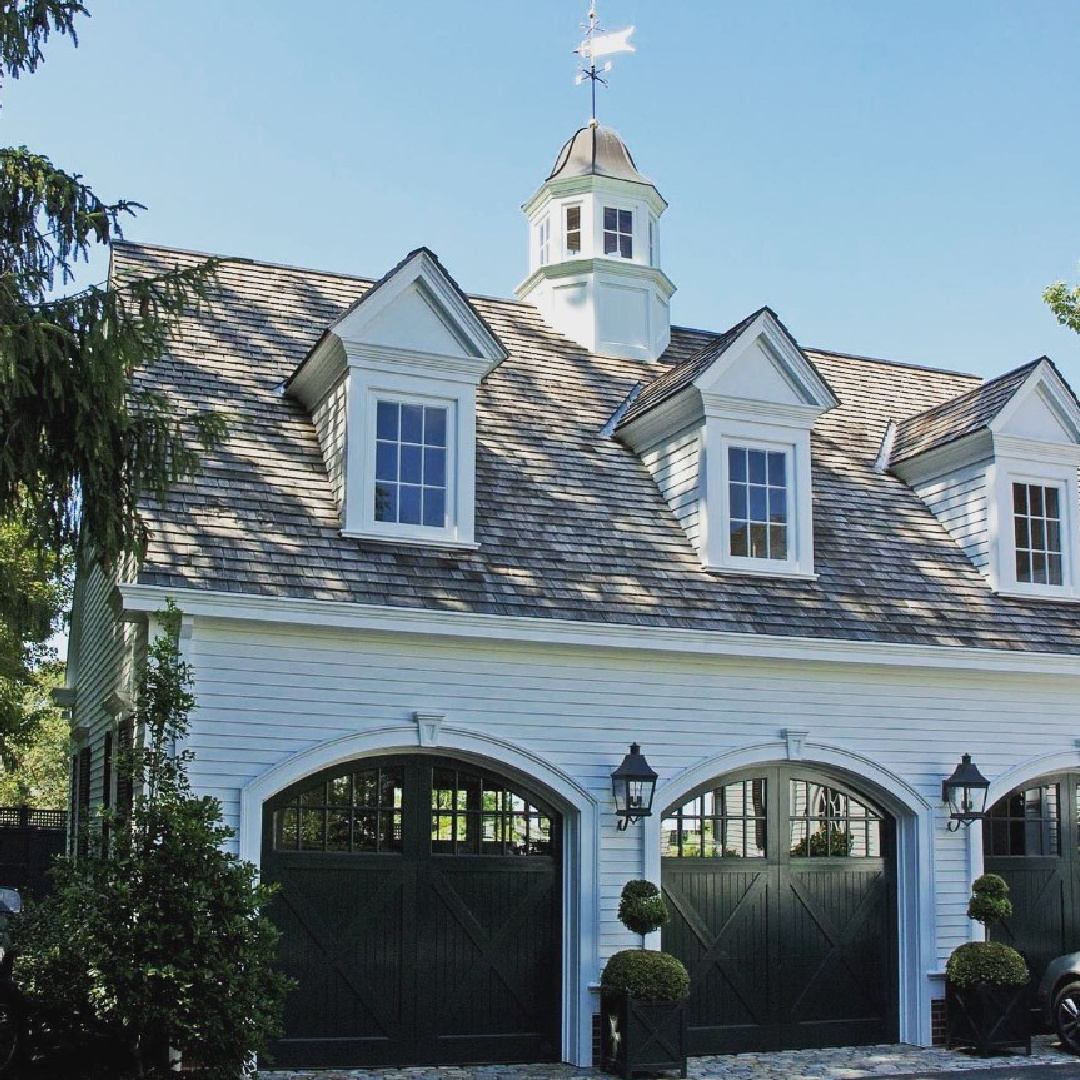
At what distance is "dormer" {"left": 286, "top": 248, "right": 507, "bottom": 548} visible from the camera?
12.8 metres

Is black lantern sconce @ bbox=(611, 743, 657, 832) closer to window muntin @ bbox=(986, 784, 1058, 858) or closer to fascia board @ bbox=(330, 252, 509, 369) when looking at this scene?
fascia board @ bbox=(330, 252, 509, 369)

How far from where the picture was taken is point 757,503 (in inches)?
563

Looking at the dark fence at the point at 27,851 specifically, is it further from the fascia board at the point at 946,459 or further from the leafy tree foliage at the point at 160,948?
the fascia board at the point at 946,459

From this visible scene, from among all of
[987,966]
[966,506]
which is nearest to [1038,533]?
[966,506]

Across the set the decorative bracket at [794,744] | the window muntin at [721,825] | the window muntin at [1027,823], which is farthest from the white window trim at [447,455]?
the window muntin at [1027,823]

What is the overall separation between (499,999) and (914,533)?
268 inches

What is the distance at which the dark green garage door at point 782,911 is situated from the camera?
13.0 metres

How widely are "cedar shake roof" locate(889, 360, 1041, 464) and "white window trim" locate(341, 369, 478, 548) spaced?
220 inches

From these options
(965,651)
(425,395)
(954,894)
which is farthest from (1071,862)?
(425,395)

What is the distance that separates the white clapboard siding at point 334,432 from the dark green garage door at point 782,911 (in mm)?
4282

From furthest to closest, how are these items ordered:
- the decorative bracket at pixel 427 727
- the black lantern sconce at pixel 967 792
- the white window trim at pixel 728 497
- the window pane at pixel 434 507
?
the white window trim at pixel 728 497 → the black lantern sconce at pixel 967 792 → the window pane at pixel 434 507 → the decorative bracket at pixel 427 727

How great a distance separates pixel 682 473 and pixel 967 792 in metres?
4.10

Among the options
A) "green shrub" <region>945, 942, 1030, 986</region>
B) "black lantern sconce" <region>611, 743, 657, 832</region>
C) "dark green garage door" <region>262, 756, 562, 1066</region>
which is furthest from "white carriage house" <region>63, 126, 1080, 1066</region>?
"green shrub" <region>945, 942, 1030, 986</region>

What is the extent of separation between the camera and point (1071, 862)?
14.5m
